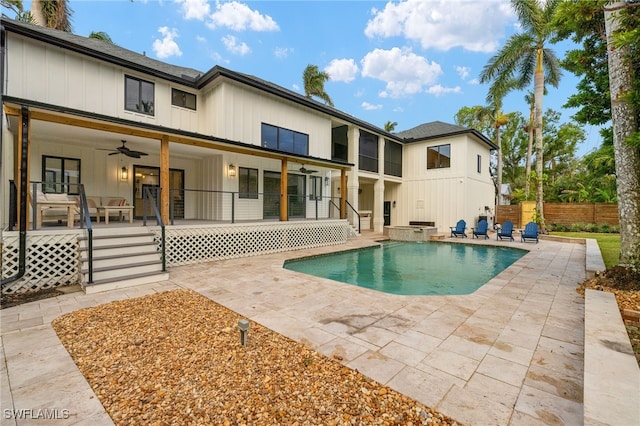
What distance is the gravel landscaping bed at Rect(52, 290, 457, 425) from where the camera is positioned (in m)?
2.19

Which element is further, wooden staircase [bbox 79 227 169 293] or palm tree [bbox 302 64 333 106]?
palm tree [bbox 302 64 333 106]

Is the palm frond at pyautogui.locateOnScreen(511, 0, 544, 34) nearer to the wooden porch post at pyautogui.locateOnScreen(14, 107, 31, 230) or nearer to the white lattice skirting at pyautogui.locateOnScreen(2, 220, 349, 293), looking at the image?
the white lattice skirting at pyautogui.locateOnScreen(2, 220, 349, 293)

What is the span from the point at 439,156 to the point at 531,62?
7.15 metres

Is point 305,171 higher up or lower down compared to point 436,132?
lower down

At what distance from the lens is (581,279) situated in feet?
21.0

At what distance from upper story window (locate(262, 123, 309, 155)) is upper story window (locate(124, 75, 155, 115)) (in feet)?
13.3

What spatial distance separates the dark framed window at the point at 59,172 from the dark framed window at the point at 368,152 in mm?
12329

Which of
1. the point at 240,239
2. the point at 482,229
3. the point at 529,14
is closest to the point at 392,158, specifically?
the point at 482,229

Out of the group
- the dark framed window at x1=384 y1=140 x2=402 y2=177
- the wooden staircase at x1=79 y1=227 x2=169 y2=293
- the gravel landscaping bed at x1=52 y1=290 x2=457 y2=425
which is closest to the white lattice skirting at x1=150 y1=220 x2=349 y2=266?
the wooden staircase at x1=79 y1=227 x2=169 y2=293

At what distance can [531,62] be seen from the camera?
16.2 m

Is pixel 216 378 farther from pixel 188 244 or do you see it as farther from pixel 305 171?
pixel 305 171

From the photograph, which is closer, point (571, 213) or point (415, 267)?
point (415, 267)

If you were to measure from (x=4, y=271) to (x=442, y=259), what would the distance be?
11.3 meters

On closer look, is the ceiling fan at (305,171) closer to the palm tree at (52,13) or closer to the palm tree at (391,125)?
the palm tree at (52,13)
